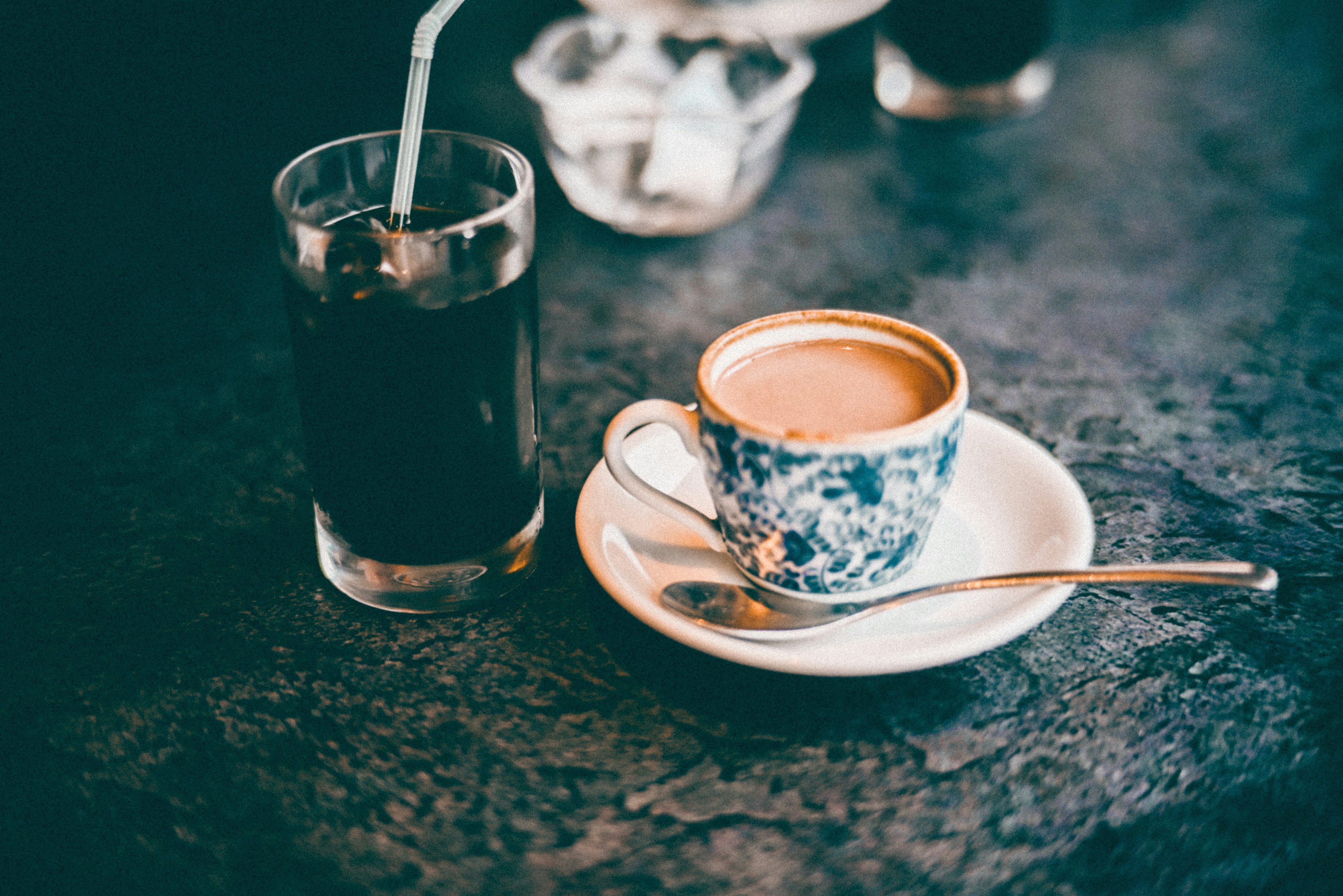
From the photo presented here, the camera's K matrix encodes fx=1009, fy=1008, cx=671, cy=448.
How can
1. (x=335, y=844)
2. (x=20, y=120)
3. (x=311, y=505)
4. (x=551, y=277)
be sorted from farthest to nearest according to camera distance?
(x=551, y=277) < (x=20, y=120) < (x=311, y=505) < (x=335, y=844)

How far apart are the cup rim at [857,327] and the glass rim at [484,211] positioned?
135 mm

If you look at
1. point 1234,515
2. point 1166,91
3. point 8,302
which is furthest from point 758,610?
point 1166,91

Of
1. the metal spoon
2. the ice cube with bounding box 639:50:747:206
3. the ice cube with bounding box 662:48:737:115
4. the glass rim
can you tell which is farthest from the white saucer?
the ice cube with bounding box 662:48:737:115

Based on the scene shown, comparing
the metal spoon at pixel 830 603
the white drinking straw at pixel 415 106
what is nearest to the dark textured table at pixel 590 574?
the metal spoon at pixel 830 603

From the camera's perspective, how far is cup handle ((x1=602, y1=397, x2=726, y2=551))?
1.89 ft

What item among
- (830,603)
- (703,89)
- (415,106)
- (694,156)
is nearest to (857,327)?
(830,603)

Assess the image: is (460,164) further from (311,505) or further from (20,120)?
(20,120)

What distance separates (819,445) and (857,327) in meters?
0.15

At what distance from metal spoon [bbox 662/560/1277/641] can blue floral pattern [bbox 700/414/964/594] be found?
0.05 feet

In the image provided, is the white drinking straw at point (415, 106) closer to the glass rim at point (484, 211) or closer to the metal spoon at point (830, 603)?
the glass rim at point (484, 211)

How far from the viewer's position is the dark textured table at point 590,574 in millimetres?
471

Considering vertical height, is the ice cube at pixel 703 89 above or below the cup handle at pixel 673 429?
above

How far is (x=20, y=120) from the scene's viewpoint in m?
0.81

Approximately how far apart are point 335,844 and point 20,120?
2.20ft
